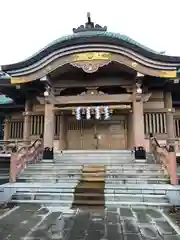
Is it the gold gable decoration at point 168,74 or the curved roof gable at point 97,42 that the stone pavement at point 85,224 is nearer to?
the gold gable decoration at point 168,74

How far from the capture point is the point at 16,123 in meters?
16.4

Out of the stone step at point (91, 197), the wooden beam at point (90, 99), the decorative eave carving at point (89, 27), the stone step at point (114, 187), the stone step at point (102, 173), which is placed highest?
the decorative eave carving at point (89, 27)

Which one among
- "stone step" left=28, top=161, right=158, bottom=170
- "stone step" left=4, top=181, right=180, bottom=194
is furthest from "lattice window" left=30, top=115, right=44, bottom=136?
"stone step" left=4, top=181, right=180, bottom=194

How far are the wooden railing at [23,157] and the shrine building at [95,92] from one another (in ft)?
1.94

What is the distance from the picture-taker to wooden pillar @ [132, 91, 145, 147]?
39.0ft

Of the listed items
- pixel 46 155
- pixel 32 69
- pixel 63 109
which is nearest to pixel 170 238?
pixel 46 155

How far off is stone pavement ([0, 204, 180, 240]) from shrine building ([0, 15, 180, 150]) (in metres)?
5.84

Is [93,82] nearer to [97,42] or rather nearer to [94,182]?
[97,42]

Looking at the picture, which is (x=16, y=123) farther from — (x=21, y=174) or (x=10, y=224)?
(x=10, y=224)

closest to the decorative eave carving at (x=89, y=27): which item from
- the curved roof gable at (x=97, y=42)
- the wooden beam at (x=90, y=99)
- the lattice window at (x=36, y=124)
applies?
the curved roof gable at (x=97, y=42)

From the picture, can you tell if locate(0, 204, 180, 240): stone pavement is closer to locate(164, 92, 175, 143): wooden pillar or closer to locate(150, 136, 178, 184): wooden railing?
locate(150, 136, 178, 184): wooden railing

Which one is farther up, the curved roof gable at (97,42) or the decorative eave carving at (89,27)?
the decorative eave carving at (89,27)

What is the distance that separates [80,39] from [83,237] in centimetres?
1008

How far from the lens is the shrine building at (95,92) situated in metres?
12.0
